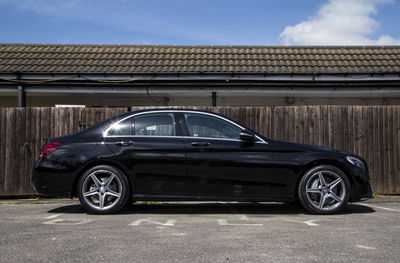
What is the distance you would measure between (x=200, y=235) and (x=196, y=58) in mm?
9015

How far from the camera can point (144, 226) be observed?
18.3 ft

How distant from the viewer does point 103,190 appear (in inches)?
257

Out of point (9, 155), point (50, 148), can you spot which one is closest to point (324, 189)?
point (50, 148)

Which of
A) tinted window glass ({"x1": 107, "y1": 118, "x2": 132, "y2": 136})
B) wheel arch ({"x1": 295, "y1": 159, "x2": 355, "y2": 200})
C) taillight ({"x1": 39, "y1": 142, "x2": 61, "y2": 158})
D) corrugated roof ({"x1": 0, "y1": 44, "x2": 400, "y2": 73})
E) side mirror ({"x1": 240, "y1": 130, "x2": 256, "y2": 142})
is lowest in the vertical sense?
wheel arch ({"x1": 295, "y1": 159, "x2": 355, "y2": 200})

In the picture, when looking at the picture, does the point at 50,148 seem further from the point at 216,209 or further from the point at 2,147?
the point at 2,147

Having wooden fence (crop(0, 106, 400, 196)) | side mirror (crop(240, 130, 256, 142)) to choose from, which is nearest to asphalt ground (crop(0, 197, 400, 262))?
side mirror (crop(240, 130, 256, 142))

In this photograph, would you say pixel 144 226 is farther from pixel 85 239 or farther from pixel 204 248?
pixel 204 248

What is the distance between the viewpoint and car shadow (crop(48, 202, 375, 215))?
6.93m

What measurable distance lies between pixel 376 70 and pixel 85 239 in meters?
9.98

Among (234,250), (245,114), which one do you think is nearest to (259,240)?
(234,250)

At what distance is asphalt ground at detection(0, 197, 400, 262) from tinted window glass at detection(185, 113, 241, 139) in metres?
1.13

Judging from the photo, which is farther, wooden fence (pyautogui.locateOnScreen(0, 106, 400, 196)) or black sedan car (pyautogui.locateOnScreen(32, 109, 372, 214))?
wooden fence (pyautogui.locateOnScreen(0, 106, 400, 196))

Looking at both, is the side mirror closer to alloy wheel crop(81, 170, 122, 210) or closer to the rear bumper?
alloy wheel crop(81, 170, 122, 210)

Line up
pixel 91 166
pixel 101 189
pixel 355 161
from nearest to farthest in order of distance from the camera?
pixel 101 189
pixel 91 166
pixel 355 161
